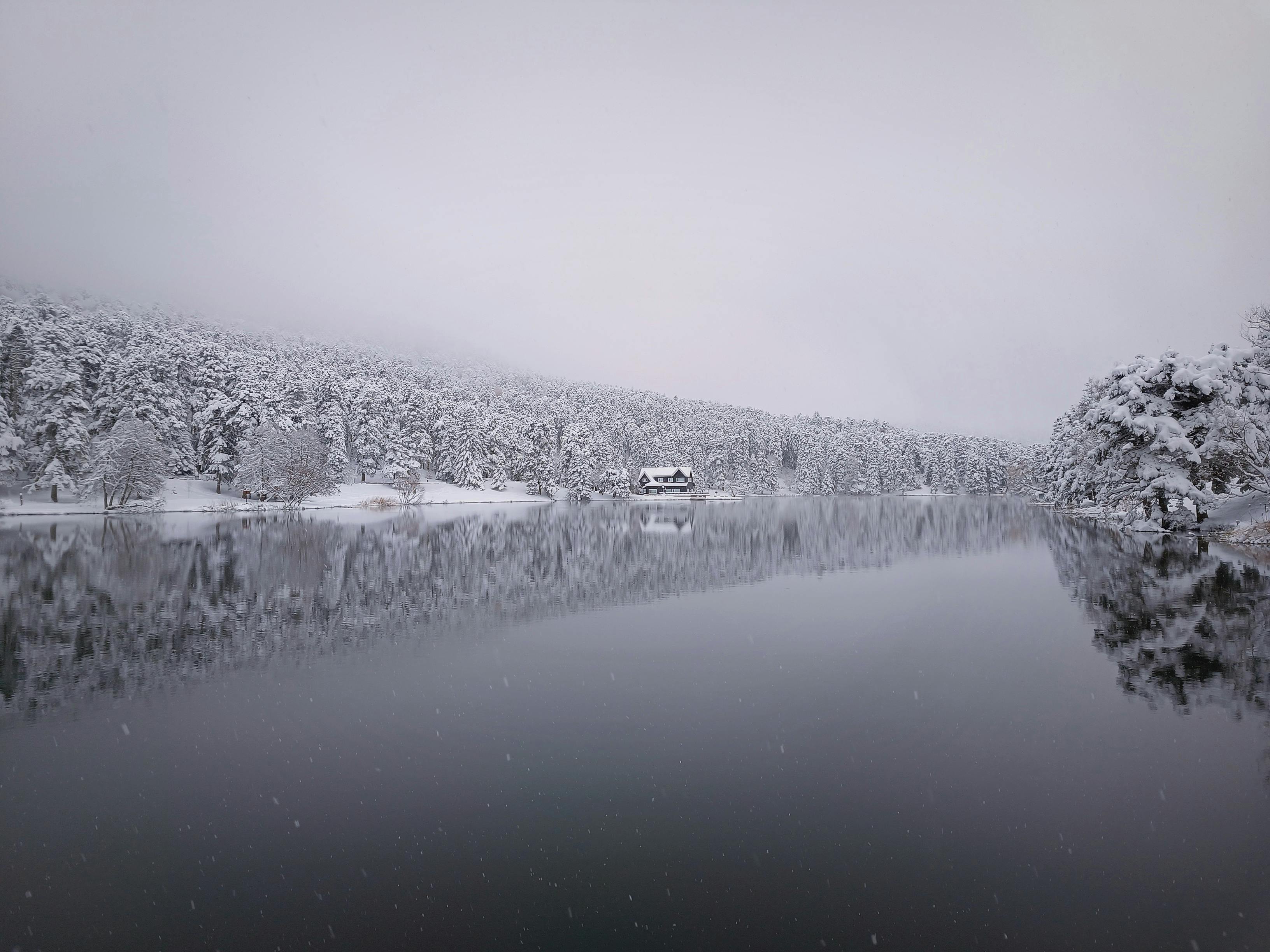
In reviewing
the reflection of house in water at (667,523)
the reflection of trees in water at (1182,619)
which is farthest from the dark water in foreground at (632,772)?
the reflection of house in water at (667,523)

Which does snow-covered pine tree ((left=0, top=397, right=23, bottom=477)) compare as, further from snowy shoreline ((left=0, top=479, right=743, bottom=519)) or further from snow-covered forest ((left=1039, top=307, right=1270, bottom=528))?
snow-covered forest ((left=1039, top=307, right=1270, bottom=528))

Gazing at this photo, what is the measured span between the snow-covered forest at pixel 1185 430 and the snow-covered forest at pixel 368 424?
72260 mm

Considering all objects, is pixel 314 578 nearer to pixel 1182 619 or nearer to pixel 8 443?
pixel 1182 619

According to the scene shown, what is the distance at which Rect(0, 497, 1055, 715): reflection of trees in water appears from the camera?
14.2 m

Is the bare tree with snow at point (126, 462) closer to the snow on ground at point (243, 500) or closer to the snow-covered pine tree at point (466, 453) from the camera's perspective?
the snow on ground at point (243, 500)

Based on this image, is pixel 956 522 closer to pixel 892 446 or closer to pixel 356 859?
pixel 356 859

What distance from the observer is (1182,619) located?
55.1 ft

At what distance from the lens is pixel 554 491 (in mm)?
105500

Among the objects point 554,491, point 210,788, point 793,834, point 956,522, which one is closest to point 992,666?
point 793,834

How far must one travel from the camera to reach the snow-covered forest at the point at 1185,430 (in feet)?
111

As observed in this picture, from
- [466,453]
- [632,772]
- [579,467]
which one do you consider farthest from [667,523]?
[466,453]

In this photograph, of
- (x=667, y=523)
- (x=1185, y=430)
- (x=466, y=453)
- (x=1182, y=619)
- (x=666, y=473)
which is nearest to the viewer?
(x=1182, y=619)

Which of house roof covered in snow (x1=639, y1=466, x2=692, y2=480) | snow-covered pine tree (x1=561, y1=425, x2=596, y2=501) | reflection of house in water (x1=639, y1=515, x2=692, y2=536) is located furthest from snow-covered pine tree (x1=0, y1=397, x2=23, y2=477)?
house roof covered in snow (x1=639, y1=466, x2=692, y2=480)

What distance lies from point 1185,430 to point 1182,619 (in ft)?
87.1
